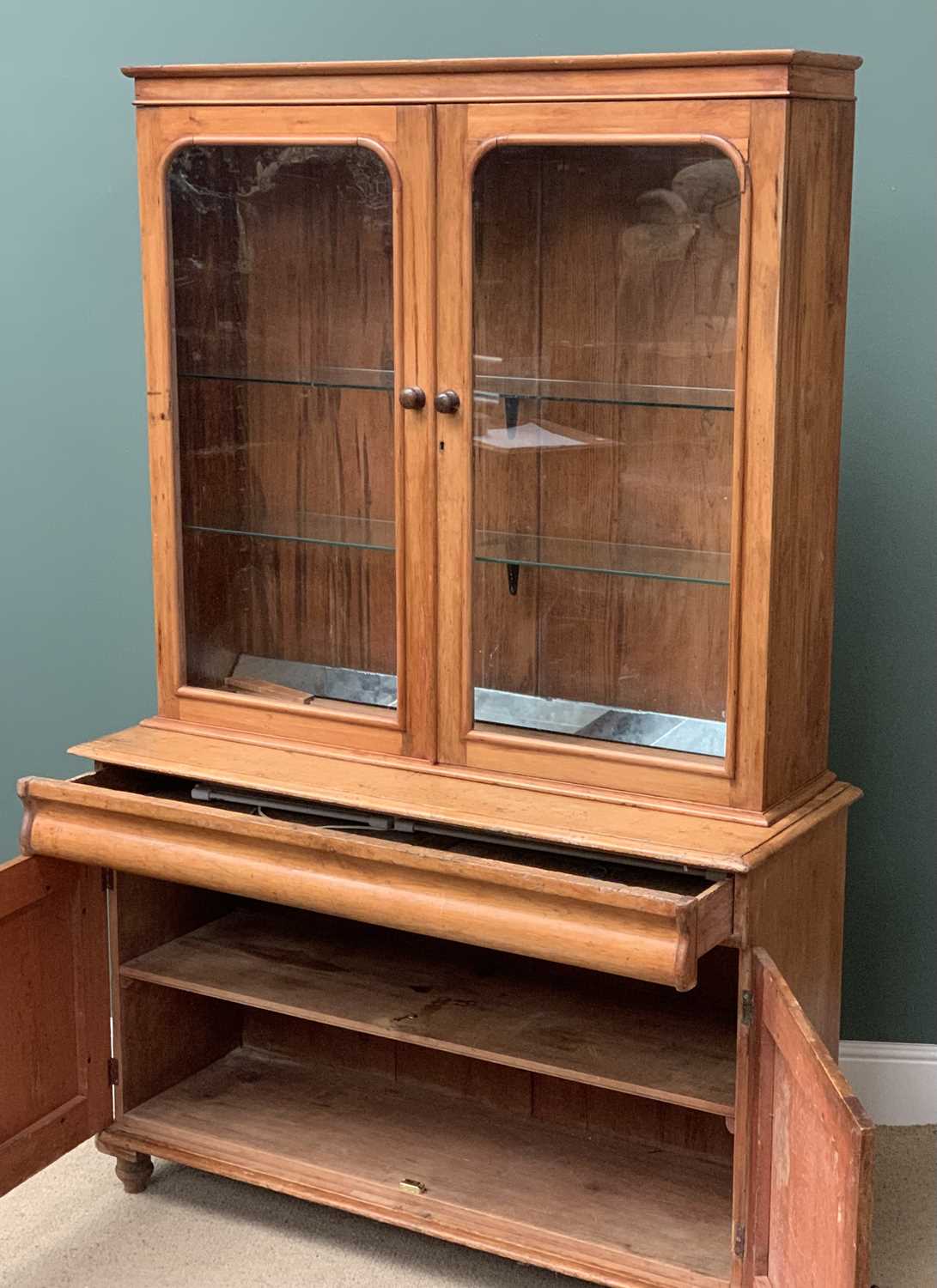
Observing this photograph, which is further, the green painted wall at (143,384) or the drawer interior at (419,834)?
the green painted wall at (143,384)

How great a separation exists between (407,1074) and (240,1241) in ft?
1.38

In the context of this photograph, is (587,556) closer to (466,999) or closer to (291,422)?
(291,422)

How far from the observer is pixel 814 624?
7.89ft

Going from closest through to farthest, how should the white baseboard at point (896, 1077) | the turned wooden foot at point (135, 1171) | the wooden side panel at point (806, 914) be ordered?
the wooden side panel at point (806, 914), the turned wooden foot at point (135, 1171), the white baseboard at point (896, 1077)

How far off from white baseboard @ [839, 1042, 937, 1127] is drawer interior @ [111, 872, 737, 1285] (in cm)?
40

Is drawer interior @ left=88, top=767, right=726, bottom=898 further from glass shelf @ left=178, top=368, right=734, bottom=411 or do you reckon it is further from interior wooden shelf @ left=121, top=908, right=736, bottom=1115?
glass shelf @ left=178, top=368, right=734, bottom=411

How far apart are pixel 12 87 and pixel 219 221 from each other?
29.4 inches

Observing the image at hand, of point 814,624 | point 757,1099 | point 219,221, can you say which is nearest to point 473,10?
point 219,221

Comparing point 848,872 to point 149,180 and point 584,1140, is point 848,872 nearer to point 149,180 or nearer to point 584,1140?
point 584,1140

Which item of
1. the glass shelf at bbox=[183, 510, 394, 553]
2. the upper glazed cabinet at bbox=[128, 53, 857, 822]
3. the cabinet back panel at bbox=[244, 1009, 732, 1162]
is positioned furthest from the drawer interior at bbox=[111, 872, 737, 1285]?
the glass shelf at bbox=[183, 510, 394, 553]

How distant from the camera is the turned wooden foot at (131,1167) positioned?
2785 millimetres

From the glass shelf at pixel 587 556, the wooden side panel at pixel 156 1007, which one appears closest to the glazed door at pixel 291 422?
the glass shelf at pixel 587 556

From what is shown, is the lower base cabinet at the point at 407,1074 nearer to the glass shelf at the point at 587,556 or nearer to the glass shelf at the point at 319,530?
the glass shelf at the point at 587,556

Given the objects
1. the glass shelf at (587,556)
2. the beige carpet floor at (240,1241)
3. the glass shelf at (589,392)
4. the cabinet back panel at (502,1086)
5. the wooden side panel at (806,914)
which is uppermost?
the glass shelf at (589,392)
